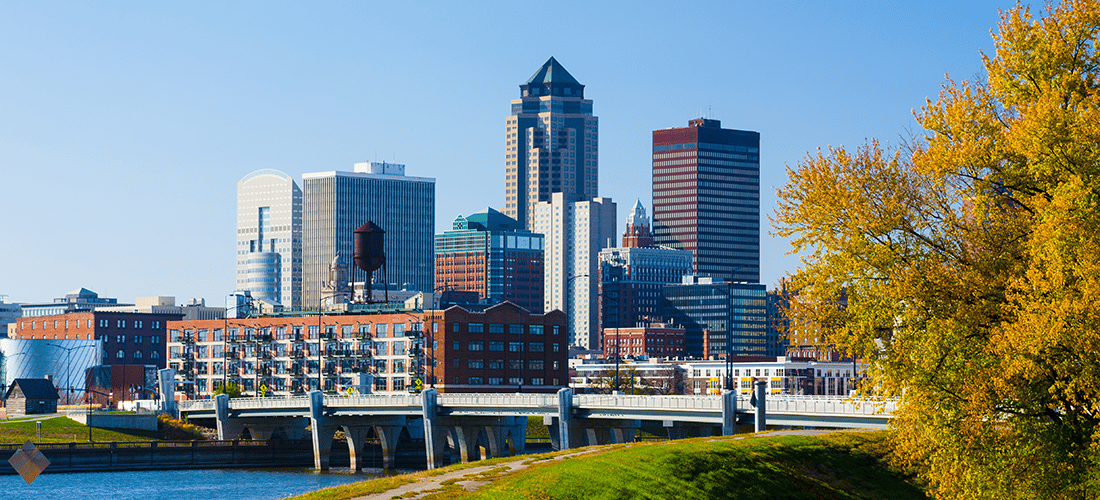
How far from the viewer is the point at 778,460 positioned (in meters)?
→ 63.7

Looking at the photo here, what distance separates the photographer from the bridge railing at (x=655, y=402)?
102594 millimetres

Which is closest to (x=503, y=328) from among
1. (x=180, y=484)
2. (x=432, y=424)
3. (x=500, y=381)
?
(x=500, y=381)

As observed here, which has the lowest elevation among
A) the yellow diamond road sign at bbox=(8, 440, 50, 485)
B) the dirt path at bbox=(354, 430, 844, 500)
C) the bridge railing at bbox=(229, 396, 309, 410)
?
the bridge railing at bbox=(229, 396, 309, 410)

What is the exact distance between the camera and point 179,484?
12488cm

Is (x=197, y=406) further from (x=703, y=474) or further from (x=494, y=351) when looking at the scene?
(x=703, y=474)

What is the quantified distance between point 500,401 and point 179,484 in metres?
30.5

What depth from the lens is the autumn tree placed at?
3238 centimetres

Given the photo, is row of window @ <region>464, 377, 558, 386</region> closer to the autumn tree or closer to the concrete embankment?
the concrete embankment

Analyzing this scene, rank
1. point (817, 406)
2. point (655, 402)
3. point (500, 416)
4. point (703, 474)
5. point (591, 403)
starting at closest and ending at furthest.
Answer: point (703, 474), point (817, 406), point (655, 402), point (591, 403), point (500, 416)

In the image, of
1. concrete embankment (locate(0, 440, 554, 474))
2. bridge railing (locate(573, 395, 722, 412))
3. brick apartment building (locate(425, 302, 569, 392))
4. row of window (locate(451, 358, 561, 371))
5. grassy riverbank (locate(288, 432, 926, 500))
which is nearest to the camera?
grassy riverbank (locate(288, 432, 926, 500))

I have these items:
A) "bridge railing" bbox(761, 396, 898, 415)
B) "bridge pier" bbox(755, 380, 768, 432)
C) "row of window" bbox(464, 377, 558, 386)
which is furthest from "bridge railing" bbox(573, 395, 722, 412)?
"row of window" bbox(464, 377, 558, 386)

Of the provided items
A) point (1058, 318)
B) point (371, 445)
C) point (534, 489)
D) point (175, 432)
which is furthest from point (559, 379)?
point (1058, 318)

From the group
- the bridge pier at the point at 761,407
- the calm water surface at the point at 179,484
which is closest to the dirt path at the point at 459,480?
the bridge pier at the point at 761,407

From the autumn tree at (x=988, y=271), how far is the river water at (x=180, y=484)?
7716 cm
